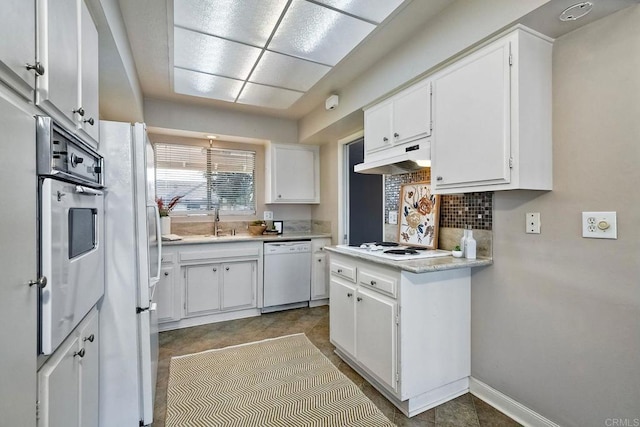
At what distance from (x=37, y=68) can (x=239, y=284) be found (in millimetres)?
2870

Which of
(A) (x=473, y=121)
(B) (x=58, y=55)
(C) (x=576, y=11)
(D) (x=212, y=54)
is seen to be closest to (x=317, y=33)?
(D) (x=212, y=54)

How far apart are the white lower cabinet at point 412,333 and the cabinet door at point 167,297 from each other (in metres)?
1.97

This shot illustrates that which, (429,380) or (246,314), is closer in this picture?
(429,380)

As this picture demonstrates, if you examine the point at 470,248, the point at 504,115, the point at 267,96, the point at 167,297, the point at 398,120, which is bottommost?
the point at 167,297

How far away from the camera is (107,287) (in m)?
1.53

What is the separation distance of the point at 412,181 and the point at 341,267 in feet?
3.20

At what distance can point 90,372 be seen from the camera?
131 cm

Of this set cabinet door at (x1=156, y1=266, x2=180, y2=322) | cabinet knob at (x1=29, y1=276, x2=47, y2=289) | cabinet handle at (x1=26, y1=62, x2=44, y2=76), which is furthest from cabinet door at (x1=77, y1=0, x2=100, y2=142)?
cabinet door at (x1=156, y1=266, x2=180, y2=322)

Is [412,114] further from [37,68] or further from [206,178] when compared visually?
[206,178]

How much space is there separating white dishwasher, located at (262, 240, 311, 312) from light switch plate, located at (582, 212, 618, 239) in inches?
108

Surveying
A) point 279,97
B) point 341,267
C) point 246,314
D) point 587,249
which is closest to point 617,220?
point 587,249

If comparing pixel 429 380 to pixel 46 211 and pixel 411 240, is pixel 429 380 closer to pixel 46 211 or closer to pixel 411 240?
pixel 411 240

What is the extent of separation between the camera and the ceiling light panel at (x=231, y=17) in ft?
5.73

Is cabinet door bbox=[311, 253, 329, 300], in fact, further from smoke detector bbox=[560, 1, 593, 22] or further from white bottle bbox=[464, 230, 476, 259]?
smoke detector bbox=[560, 1, 593, 22]
